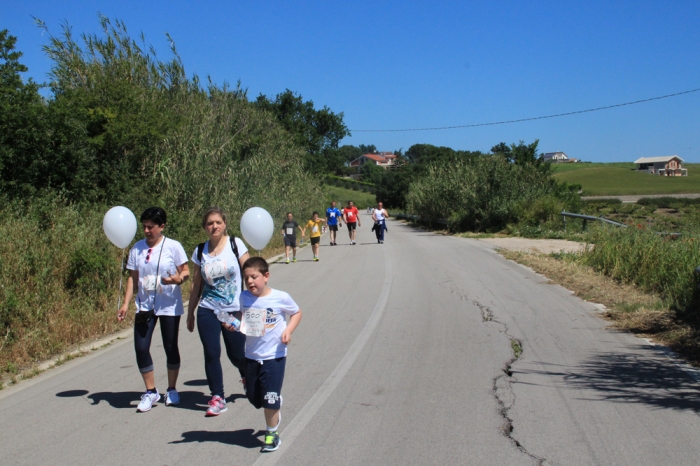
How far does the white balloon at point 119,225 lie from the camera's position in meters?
8.12

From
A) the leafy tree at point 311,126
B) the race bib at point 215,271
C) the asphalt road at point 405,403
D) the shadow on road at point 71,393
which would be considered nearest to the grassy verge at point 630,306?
the asphalt road at point 405,403

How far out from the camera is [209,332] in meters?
5.89

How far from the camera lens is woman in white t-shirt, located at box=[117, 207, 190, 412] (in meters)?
6.07

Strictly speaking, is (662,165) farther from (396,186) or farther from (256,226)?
(256,226)

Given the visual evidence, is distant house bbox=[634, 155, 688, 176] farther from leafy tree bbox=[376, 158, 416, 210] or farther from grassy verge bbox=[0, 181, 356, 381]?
grassy verge bbox=[0, 181, 356, 381]

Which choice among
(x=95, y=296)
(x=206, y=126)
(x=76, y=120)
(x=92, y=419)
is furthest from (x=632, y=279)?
(x=206, y=126)

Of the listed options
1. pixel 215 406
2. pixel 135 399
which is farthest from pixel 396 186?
pixel 215 406

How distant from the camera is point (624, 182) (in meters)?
94.1

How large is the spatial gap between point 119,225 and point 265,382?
13.4 ft

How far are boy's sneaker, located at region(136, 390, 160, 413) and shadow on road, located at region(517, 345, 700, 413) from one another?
3.98 metres

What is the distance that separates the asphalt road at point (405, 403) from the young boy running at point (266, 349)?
0.36 meters

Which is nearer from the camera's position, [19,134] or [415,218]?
[19,134]

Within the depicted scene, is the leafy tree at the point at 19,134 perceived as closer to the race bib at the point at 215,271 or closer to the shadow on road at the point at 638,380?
the race bib at the point at 215,271

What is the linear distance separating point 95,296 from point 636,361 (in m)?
8.26
